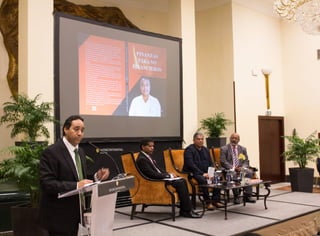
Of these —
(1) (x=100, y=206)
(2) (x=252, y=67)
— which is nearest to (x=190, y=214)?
(1) (x=100, y=206)

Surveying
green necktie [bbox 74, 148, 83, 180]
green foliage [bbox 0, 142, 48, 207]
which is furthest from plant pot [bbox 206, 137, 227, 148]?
green necktie [bbox 74, 148, 83, 180]

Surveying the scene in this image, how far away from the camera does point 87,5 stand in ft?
22.4

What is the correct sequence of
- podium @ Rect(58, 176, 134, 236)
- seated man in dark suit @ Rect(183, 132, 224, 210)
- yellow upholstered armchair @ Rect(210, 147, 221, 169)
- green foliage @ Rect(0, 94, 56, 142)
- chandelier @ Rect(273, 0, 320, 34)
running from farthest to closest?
yellow upholstered armchair @ Rect(210, 147, 221, 169) < chandelier @ Rect(273, 0, 320, 34) < seated man in dark suit @ Rect(183, 132, 224, 210) < green foliage @ Rect(0, 94, 56, 142) < podium @ Rect(58, 176, 134, 236)

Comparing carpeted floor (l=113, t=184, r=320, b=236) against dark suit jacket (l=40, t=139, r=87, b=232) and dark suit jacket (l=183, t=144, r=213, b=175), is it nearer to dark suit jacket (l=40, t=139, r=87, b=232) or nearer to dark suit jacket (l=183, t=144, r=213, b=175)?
dark suit jacket (l=183, t=144, r=213, b=175)

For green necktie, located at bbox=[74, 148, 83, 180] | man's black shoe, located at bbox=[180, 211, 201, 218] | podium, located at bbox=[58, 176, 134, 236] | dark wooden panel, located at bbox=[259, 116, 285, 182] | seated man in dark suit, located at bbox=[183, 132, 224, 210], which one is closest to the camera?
podium, located at bbox=[58, 176, 134, 236]

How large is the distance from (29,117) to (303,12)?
4.18m

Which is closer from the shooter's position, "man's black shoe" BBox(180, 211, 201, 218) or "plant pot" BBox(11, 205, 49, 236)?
"plant pot" BBox(11, 205, 49, 236)

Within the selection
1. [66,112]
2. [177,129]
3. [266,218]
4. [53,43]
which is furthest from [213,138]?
[53,43]

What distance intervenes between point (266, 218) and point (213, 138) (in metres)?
2.49

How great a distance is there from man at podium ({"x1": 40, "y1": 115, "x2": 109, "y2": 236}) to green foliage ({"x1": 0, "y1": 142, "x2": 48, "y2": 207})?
3.00ft

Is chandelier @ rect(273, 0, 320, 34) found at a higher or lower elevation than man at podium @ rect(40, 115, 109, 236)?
higher

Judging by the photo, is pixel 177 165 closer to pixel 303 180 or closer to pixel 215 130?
pixel 215 130

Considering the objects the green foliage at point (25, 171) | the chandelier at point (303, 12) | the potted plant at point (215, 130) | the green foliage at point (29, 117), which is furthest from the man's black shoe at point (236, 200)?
the green foliage at point (25, 171)

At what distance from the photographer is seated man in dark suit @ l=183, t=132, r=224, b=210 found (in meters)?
5.23
